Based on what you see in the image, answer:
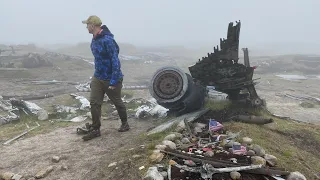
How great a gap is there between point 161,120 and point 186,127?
222cm

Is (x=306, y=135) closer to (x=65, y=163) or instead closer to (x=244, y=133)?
(x=244, y=133)

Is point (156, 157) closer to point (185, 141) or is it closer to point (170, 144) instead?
point (170, 144)

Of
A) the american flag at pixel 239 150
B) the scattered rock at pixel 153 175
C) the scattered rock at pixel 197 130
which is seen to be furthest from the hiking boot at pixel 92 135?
the american flag at pixel 239 150

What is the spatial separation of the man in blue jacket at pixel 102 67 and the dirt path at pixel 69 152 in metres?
0.50

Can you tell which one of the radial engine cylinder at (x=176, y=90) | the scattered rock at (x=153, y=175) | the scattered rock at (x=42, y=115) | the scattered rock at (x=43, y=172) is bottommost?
the scattered rock at (x=42, y=115)

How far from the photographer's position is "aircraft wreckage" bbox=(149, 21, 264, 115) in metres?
8.95

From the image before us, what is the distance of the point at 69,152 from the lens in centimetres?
695

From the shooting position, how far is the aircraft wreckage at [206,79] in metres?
Answer: 8.95

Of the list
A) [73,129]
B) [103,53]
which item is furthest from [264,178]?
[73,129]

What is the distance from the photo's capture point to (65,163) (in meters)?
6.32

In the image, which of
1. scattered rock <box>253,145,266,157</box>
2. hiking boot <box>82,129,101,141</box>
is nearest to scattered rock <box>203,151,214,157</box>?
scattered rock <box>253,145,266,157</box>

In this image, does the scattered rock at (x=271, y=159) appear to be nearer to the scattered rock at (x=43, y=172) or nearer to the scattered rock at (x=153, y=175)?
the scattered rock at (x=153, y=175)

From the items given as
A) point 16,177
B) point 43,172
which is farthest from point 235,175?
point 16,177

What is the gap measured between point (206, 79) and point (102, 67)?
115 inches
